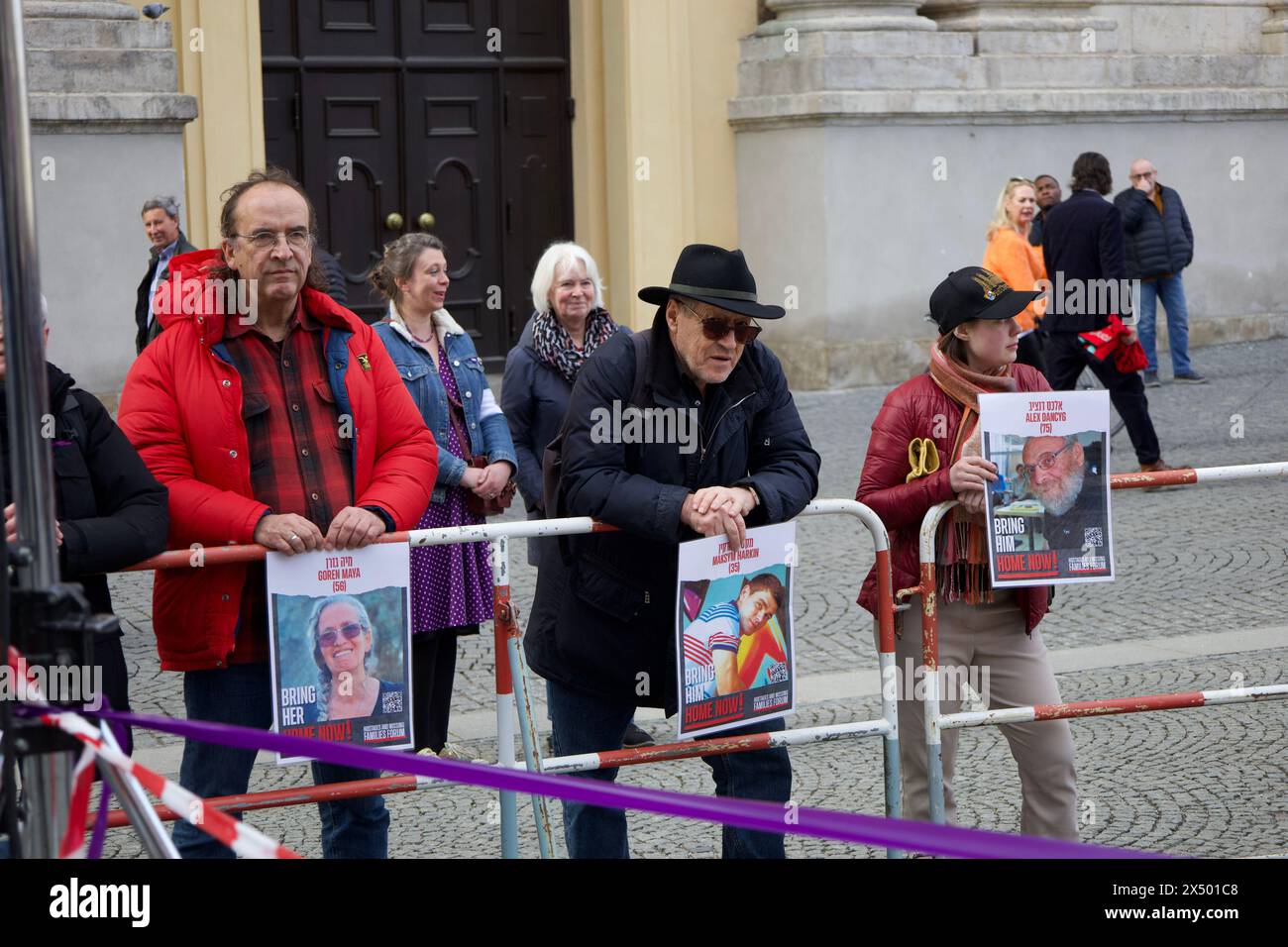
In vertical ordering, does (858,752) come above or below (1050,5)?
below

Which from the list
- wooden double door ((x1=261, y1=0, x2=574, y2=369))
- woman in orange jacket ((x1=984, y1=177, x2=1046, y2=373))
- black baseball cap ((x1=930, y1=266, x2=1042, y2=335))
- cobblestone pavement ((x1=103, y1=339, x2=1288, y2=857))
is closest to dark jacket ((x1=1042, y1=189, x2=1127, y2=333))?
woman in orange jacket ((x1=984, y1=177, x2=1046, y2=373))

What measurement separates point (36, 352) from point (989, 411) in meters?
2.80

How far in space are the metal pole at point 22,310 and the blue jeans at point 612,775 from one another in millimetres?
1996

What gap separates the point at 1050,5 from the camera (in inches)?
650

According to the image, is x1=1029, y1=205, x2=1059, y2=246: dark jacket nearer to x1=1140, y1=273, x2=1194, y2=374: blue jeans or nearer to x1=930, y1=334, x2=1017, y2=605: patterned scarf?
x1=1140, y1=273, x2=1194, y2=374: blue jeans

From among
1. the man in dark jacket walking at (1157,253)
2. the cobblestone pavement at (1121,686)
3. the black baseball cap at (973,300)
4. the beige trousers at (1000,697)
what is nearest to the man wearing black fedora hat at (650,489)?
the beige trousers at (1000,697)

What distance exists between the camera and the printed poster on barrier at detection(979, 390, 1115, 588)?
4.86 meters

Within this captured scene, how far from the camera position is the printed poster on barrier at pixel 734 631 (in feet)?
14.4

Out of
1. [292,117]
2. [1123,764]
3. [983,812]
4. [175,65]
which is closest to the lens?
[983,812]

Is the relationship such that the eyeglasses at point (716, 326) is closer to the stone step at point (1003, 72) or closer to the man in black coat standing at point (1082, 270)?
the man in black coat standing at point (1082, 270)

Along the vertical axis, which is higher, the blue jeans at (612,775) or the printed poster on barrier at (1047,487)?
the printed poster on barrier at (1047,487)
